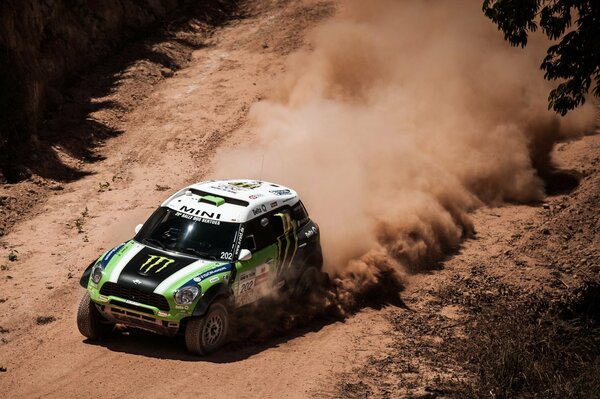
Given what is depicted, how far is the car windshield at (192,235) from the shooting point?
12.7 meters

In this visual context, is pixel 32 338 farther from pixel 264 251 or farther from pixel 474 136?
pixel 474 136

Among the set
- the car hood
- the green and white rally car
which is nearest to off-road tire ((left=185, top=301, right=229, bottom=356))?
the green and white rally car

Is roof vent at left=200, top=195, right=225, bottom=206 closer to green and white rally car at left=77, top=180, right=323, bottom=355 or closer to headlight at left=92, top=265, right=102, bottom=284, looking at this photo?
green and white rally car at left=77, top=180, right=323, bottom=355

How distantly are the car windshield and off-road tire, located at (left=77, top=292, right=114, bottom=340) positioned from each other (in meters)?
1.28

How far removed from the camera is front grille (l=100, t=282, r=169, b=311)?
11.7 metres

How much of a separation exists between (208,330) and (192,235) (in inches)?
61.6

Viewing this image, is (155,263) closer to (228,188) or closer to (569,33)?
(228,188)

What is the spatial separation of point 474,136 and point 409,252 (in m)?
6.11

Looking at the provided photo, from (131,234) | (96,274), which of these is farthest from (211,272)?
(131,234)

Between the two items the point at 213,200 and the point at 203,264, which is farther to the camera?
the point at 213,200

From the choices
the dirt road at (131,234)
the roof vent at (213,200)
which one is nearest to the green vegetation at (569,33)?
the dirt road at (131,234)

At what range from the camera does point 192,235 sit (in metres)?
12.9

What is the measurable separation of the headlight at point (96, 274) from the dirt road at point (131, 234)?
98 cm

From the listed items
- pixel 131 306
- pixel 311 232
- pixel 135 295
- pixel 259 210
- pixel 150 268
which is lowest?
pixel 131 306
